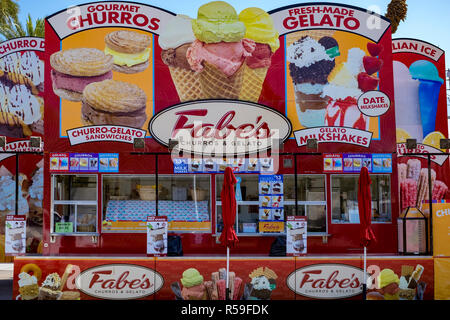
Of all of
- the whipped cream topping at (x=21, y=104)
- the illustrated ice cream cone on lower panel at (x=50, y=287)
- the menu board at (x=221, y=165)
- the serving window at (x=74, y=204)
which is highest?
the whipped cream topping at (x=21, y=104)

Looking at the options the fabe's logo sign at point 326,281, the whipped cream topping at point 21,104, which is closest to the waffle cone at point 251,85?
the fabe's logo sign at point 326,281

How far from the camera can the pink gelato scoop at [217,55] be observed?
11.2 m

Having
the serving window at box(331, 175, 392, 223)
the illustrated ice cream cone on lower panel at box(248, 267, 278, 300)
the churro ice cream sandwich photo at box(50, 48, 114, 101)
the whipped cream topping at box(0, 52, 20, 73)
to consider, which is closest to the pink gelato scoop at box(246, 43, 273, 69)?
the serving window at box(331, 175, 392, 223)

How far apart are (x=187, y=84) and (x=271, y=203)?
11.2ft

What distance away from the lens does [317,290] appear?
969cm

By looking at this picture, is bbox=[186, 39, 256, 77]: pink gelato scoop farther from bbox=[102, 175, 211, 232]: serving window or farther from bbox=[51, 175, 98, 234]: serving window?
bbox=[51, 175, 98, 234]: serving window

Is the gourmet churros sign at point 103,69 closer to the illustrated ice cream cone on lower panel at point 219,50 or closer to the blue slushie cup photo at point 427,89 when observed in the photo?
the illustrated ice cream cone on lower panel at point 219,50

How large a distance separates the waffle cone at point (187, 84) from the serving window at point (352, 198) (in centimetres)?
379

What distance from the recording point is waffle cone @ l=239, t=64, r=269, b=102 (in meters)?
11.2

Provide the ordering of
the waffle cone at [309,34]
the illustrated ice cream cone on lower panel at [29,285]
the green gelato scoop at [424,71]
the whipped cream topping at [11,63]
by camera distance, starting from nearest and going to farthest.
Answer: the illustrated ice cream cone on lower panel at [29,285], the waffle cone at [309,34], the green gelato scoop at [424,71], the whipped cream topping at [11,63]

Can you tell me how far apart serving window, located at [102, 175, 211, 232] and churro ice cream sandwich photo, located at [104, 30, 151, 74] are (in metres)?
2.59

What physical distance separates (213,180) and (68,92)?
3950 mm

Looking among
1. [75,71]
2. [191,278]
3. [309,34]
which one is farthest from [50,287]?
[309,34]
